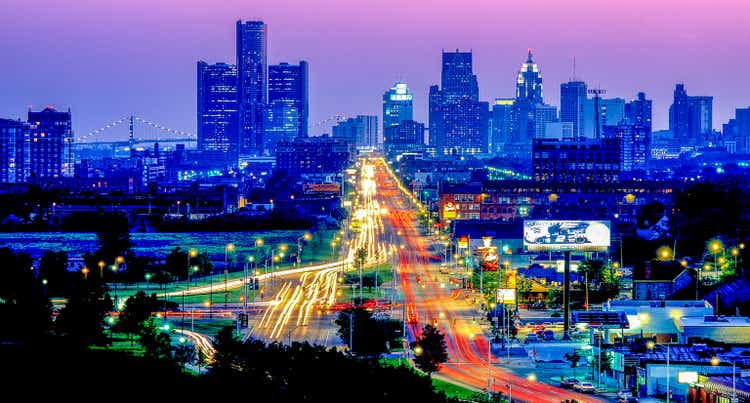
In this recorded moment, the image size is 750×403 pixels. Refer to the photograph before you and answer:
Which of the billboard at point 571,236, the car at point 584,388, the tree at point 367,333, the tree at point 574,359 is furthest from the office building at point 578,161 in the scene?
the car at point 584,388

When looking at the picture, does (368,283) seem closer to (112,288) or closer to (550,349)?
(112,288)

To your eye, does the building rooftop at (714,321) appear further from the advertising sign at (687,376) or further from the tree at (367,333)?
the tree at (367,333)

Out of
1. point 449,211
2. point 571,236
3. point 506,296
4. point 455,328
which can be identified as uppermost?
point 571,236

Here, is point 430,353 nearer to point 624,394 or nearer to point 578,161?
point 624,394

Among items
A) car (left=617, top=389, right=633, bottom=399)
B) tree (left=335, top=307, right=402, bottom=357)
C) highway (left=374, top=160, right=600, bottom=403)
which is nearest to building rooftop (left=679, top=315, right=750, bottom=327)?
highway (left=374, top=160, right=600, bottom=403)

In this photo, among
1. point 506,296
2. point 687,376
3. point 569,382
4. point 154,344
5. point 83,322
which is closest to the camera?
point 687,376

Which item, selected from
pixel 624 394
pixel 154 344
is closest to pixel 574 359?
pixel 624 394

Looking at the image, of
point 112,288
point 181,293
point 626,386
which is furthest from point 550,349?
point 112,288
